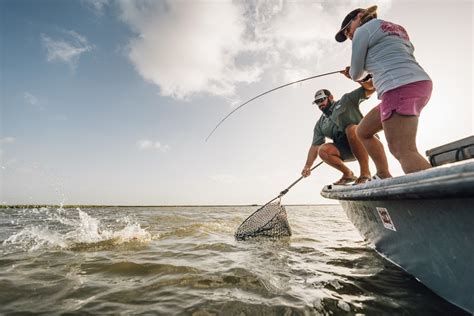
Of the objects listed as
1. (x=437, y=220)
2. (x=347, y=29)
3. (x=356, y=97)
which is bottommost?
(x=437, y=220)

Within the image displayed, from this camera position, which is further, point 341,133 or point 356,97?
point 341,133

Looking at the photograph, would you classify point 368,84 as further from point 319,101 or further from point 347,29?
point 347,29

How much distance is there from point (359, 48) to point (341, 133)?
2.26 metres

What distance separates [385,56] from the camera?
252 centimetres

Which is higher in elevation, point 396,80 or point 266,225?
point 396,80

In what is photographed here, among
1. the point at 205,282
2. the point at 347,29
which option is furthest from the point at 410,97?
the point at 205,282

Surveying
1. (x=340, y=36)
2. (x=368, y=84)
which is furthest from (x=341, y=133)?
(x=340, y=36)

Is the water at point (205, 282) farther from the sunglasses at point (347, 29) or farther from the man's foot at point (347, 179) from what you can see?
the sunglasses at point (347, 29)

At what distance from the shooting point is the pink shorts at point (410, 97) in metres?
2.34

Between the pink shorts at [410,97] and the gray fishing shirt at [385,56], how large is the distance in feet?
0.14

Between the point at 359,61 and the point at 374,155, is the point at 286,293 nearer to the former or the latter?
the point at 374,155

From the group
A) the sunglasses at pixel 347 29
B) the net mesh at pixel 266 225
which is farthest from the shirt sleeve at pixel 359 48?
the net mesh at pixel 266 225

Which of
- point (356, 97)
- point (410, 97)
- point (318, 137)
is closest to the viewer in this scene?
point (410, 97)

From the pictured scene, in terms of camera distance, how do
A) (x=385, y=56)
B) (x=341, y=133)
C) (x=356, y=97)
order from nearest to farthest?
1. (x=385, y=56)
2. (x=356, y=97)
3. (x=341, y=133)
